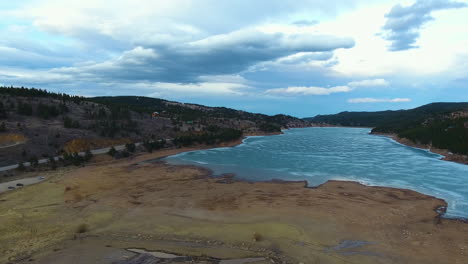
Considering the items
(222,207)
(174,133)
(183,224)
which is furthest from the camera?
(174,133)

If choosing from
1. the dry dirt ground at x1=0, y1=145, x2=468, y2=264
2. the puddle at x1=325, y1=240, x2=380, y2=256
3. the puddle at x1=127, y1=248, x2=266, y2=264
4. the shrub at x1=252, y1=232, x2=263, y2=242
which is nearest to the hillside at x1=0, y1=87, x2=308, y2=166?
the dry dirt ground at x1=0, y1=145, x2=468, y2=264

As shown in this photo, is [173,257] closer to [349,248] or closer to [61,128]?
[349,248]

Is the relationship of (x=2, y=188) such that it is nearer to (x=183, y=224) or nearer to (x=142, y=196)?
(x=142, y=196)

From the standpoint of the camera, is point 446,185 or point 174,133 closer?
point 446,185

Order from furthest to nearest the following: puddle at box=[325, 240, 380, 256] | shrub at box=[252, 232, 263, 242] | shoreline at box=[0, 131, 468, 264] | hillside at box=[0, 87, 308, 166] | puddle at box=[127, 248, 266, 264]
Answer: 1. hillside at box=[0, 87, 308, 166]
2. shrub at box=[252, 232, 263, 242]
3. shoreline at box=[0, 131, 468, 264]
4. puddle at box=[325, 240, 380, 256]
5. puddle at box=[127, 248, 266, 264]

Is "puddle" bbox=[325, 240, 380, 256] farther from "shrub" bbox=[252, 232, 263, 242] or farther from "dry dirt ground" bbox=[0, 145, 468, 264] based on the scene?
"shrub" bbox=[252, 232, 263, 242]

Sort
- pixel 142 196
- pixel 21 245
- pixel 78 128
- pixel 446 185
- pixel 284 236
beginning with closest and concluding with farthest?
pixel 21 245
pixel 284 236
pixel 142 196
pixel 446 185
pixel 78 128

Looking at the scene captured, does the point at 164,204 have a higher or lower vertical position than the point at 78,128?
lower

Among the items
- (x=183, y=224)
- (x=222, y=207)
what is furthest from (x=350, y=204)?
(x=183, y=224)
